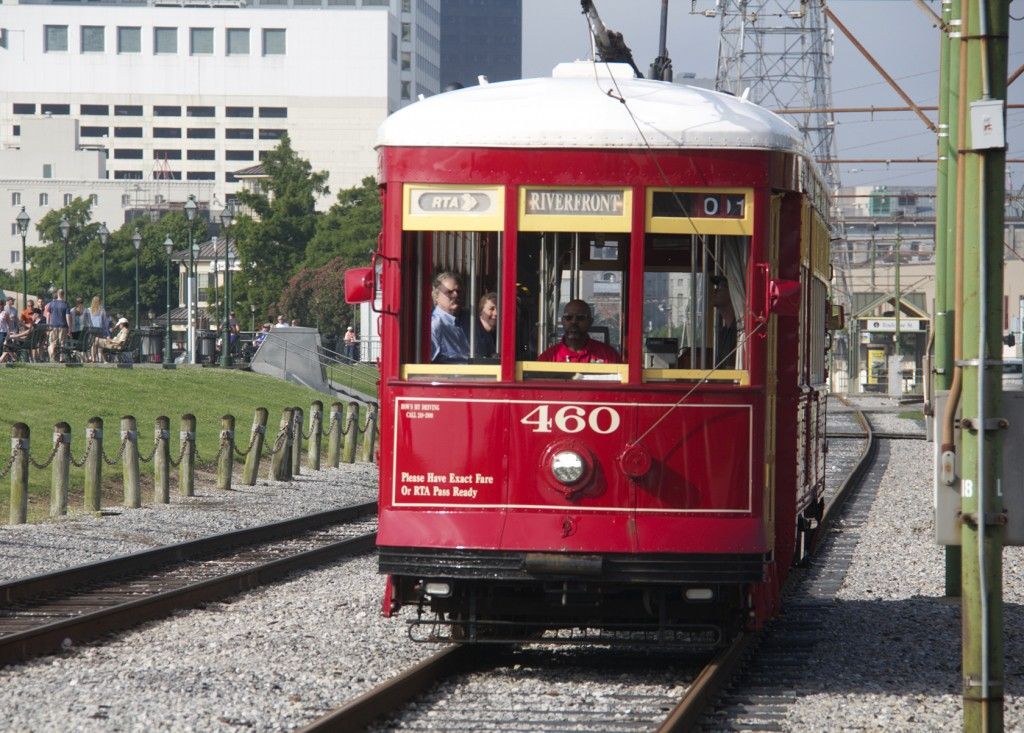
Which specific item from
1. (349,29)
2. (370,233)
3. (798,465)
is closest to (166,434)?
(798,465)

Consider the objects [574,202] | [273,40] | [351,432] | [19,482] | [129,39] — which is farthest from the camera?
[273,40]

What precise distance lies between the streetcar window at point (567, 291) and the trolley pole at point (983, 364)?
2.64 meters

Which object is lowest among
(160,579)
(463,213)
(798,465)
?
(160,579)

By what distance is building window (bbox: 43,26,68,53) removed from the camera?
15412 centimetres

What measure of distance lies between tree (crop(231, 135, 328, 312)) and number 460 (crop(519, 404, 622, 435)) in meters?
70.2

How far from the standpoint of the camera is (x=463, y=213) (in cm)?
916

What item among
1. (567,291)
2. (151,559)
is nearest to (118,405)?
(151,559)

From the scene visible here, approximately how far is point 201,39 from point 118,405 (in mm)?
127515

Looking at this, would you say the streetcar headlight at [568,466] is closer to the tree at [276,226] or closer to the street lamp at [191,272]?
the street lamp at [191,272]

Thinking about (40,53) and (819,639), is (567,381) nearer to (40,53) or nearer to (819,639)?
(819,639)

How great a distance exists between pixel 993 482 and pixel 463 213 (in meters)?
3.41

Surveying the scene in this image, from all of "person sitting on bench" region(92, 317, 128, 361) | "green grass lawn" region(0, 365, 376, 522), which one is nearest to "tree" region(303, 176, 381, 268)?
"person sitting on bench" region(92, 317, 128, 361)

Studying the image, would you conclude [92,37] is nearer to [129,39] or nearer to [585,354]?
[129,39]

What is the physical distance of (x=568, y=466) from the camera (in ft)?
29.4
